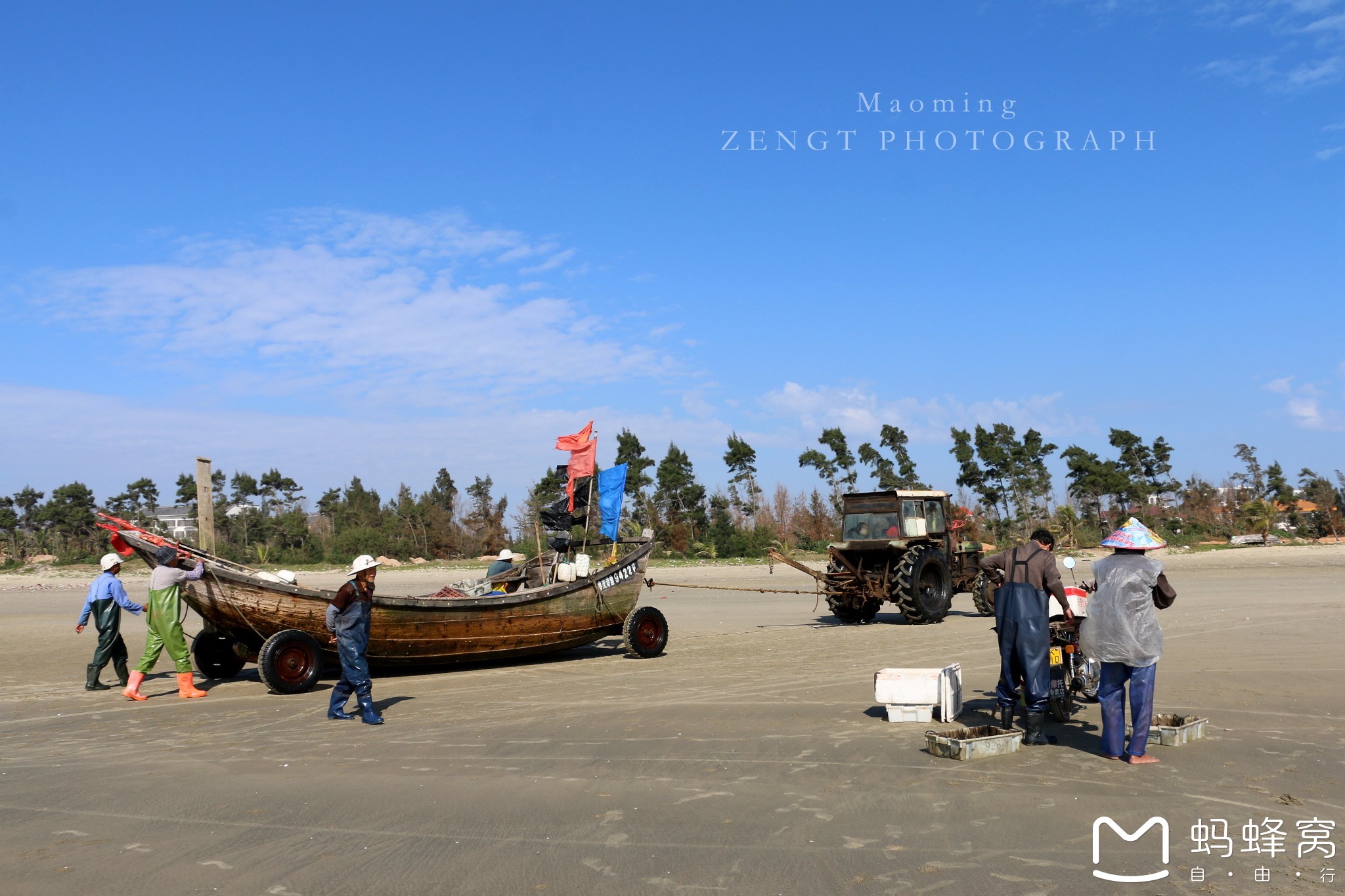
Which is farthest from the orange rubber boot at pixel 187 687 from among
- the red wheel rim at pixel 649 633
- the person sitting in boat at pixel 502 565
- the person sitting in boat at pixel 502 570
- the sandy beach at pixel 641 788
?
the red wheel rim at pixel 649 633

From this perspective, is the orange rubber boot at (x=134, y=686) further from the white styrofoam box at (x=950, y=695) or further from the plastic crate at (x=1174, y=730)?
the plastic crate at (x=1174, y=730)

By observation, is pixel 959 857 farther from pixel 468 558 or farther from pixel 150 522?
pixel 150 522

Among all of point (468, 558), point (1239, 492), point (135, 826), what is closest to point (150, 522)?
point (468, 558)

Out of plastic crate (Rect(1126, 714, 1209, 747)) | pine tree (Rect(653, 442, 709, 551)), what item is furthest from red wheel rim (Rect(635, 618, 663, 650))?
pine tree (Rect(653, 442, 709, 551))

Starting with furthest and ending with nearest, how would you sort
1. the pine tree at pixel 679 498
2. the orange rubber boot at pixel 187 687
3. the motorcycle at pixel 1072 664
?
1. the pine tree at pixel 679 498
2. the orange rubber boot at pixel 187 687
3. the motorcycle at pixel 1072 664

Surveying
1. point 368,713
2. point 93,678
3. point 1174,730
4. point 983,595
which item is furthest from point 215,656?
point 983,595

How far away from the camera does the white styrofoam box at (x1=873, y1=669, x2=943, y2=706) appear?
7.54 meters

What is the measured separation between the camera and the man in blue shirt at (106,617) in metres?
10.9

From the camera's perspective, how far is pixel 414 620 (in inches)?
440

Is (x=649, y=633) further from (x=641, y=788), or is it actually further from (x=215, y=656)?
(x=641, y=788)

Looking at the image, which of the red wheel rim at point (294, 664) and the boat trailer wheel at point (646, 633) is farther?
the boat trailer wheel at point (646, 633)

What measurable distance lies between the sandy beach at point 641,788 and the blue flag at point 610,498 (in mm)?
2843

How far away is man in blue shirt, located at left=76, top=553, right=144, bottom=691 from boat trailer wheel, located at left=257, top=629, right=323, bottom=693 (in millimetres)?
1773

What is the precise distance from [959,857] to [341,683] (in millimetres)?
6098
